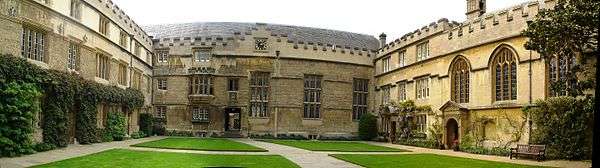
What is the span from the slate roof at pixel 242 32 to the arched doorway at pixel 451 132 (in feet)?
49.4

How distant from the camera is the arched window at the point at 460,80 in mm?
29719

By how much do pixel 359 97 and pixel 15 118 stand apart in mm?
29092

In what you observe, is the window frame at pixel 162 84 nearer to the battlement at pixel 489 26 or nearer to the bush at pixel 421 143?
the bush at pixel 421 143

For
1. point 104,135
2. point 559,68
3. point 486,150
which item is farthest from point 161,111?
point 559,68

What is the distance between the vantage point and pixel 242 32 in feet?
141

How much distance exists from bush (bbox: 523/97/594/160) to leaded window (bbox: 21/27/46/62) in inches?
778

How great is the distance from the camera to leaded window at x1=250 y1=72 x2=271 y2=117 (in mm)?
41438

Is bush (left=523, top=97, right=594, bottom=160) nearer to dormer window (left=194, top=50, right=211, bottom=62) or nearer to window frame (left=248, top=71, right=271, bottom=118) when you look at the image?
window frame (left=248, top=71, right=271, bottom=118)

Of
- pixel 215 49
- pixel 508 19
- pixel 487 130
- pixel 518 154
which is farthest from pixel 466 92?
pixel 215 49

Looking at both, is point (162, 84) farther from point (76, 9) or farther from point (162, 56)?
point (76, 9)

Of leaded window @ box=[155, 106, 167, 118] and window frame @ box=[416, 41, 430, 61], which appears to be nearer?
window frame @ box=[416, 41, 430, 61]

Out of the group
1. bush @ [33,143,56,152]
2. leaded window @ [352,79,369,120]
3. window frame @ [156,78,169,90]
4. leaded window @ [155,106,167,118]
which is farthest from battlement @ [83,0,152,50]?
leaded window @ [352,79,369,120]

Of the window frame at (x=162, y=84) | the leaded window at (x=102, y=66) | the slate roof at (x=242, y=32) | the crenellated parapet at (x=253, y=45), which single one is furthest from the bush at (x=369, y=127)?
the leaded window at (x=102, y=66)

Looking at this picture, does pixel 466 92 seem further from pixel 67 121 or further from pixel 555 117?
pixel 67 121
